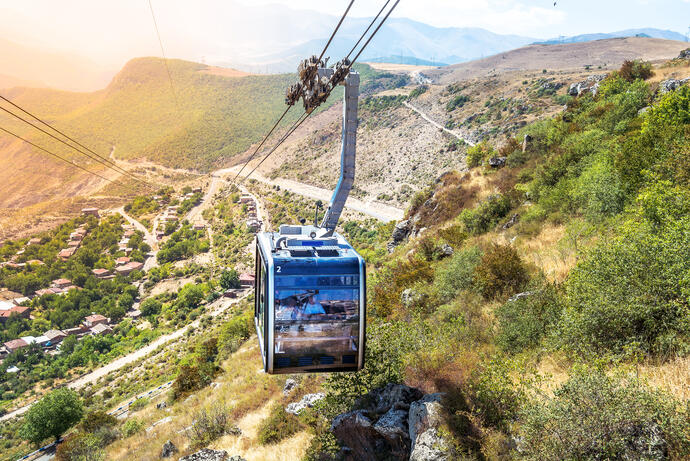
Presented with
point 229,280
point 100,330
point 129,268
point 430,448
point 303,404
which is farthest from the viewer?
point 129,268

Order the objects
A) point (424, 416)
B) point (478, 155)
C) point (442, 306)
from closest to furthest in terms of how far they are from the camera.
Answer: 1. point (424, 416)
2. point (442, 306)
3. point (478, 155)

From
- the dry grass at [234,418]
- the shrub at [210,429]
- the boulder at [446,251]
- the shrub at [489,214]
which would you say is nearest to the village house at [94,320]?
the dry grass at [234,418]

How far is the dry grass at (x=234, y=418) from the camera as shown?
41.6 feet

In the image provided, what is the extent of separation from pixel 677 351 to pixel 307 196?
82641mm

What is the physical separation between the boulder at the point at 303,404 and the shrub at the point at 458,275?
7.20m

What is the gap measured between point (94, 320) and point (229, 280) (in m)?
30.0

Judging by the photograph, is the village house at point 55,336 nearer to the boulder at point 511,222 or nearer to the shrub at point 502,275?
the boulder at point 511,222

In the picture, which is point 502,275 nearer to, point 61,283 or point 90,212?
point 61,283

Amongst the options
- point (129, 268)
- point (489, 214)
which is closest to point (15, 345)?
point (129, 268)

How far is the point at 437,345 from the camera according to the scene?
11.5m

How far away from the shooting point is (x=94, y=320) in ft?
251

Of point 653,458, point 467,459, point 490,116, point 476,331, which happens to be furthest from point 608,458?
point 490,116

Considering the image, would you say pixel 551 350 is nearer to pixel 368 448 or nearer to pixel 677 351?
pixel 677 351

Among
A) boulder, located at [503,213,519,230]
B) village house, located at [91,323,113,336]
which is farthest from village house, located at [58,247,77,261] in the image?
boulder, located at [503,213,519,230]
